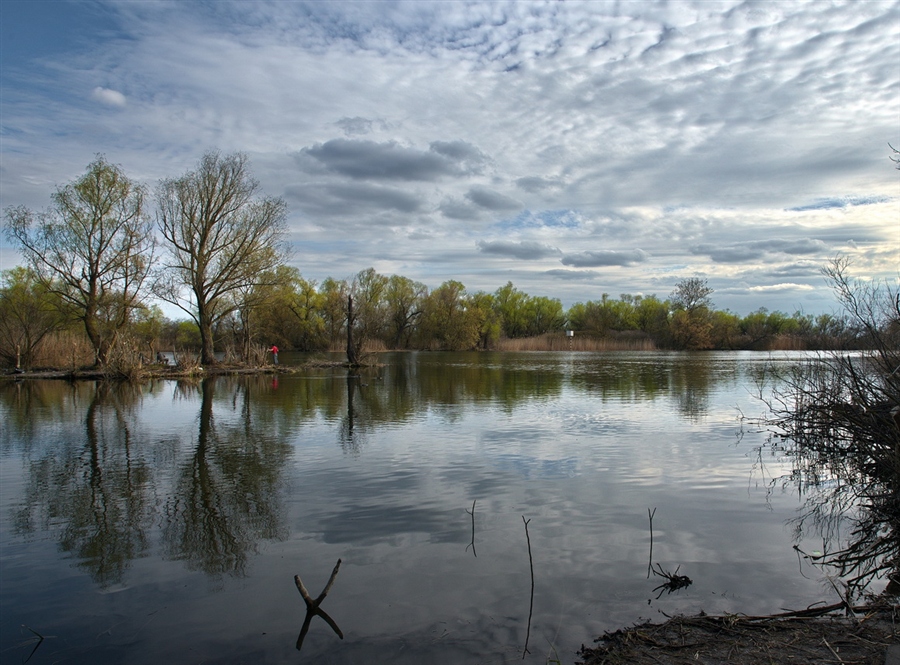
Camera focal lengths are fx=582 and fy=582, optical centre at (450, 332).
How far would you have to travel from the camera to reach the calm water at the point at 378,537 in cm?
480

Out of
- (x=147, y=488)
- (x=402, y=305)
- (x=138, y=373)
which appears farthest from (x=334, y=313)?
(x=147, y=488)

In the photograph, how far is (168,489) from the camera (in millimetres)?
9031

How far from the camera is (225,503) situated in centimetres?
826

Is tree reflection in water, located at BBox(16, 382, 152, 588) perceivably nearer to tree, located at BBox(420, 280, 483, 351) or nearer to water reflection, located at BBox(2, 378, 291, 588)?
water reflection, located at BBox(2, 378, 291, 588)

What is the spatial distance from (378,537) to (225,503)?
8.88 ft

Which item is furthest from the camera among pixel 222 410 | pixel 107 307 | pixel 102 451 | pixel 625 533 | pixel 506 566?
pixel 107 307

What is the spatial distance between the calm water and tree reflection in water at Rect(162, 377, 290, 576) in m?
0.05

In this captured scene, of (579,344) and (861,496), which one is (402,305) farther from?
(861,496)

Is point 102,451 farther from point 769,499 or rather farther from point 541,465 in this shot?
point 769,499

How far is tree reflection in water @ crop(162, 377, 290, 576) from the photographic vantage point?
6523mm

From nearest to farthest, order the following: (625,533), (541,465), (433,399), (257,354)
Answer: (625,533), (541,465), (433,399), (257,354)

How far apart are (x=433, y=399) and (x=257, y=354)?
2062 cm

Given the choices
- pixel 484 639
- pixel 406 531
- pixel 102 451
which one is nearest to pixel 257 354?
pixel 102 451

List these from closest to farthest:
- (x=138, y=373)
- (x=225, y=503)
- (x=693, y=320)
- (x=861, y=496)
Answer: (x=861, y=496) < (x=225, y=503) < (x=138, y=373) < (x=693, y=320)
